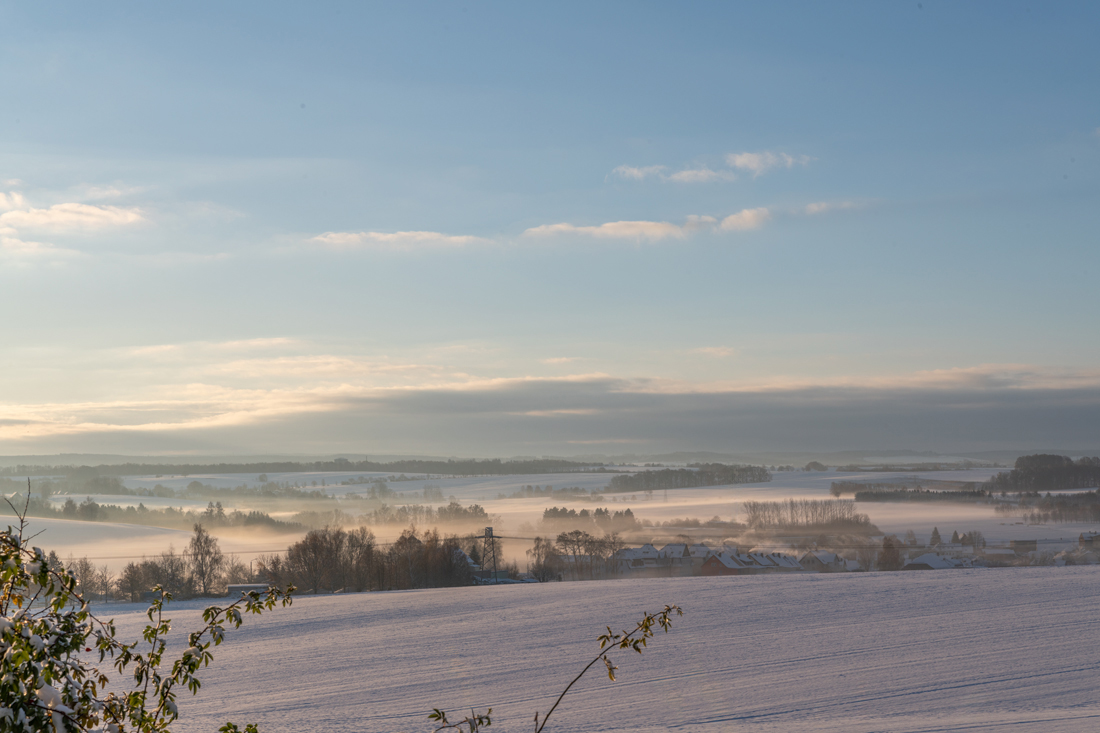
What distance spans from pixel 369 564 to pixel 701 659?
35.6m

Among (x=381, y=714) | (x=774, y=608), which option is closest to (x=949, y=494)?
(x=774, y=608)

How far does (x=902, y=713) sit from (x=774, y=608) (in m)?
13.6

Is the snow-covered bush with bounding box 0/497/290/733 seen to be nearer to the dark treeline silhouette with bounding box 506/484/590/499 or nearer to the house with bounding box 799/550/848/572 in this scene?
the house with bounding box 799/550/848/572

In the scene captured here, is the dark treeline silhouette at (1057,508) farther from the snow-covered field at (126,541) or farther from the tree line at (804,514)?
the snow-covered field at (126,541)

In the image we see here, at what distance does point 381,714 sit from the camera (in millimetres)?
16844

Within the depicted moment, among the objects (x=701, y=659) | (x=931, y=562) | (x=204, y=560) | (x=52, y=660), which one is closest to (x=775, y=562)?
(x=931, y=562)

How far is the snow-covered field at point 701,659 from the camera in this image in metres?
16.2

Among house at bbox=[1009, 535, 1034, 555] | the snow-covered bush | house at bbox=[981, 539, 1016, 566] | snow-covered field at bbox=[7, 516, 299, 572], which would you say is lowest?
house at bbox=[981, 539, 1016, 566]

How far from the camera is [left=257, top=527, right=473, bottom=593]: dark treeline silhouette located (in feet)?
170

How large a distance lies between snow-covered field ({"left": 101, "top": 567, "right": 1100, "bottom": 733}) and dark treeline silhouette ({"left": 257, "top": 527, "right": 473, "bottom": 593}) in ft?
54.6

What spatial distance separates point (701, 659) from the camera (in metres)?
21.3

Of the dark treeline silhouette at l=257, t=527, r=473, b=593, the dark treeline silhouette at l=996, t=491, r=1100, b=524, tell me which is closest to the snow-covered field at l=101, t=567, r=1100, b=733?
the dark treeline silhouette at l=257, t=527, r=473, b=593

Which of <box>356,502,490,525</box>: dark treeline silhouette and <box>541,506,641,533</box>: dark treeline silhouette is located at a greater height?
<box>356,502,490,525</box>: dark treeline silhouette

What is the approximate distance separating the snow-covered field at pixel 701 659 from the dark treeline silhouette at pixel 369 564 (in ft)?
54.6
